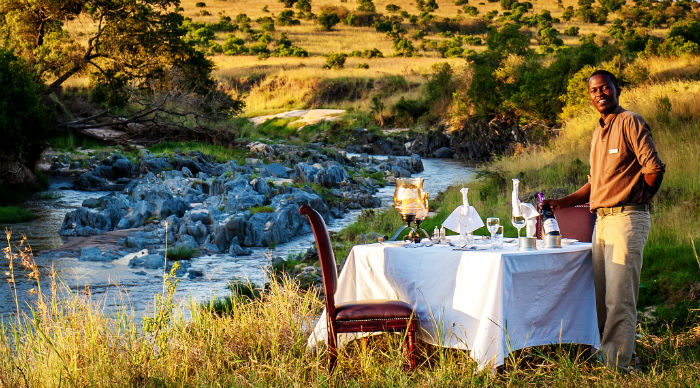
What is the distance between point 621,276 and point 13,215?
1468 cm

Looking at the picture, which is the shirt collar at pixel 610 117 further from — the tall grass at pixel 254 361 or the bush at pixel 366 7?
the bush at pixel 366 7

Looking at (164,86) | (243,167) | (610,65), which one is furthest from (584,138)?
(164,86)

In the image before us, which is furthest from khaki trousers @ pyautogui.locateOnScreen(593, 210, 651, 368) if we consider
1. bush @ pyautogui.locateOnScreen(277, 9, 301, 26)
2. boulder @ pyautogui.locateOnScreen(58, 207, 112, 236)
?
bush @ pyautogui.locateOnScreen(277, 9, 301, 26)

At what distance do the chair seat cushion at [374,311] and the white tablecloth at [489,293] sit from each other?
0.19 metres

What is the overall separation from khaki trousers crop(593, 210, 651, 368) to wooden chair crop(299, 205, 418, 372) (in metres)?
1.29

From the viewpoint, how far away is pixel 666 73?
73.6 feet

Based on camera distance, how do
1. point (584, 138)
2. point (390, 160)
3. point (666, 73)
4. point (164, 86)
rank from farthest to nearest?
point (164, 86) < point (390, 160) < point (666, 73) < point (584, 138)

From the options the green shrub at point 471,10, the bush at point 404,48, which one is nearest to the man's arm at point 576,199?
the bush at point 404,48

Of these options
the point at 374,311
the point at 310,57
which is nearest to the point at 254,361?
the point at 374,311

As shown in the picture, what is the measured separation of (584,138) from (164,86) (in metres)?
17.1

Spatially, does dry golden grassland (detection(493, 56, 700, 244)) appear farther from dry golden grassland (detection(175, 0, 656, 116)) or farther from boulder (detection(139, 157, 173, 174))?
dry golden grassland (detection(175, 0, 656, 116))

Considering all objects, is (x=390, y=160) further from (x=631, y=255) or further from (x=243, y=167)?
(x=631, y=255)

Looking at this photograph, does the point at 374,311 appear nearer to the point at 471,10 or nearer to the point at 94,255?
the point at 94,255

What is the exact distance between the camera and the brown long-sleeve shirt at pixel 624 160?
515cm
